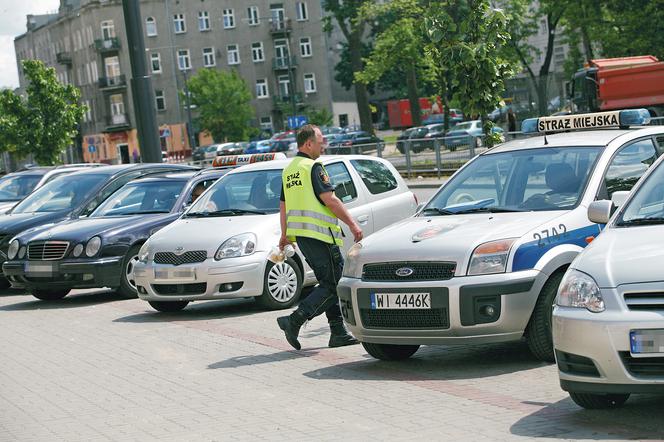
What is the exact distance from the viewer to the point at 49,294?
53.1 ft

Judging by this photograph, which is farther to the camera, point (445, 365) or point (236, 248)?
point (236, 248)

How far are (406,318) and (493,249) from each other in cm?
78

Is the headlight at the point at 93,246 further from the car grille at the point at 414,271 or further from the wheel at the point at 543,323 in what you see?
the wheel at the point at 543,323

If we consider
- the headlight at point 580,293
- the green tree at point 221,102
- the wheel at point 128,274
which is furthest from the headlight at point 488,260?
the green tree at point 221,102

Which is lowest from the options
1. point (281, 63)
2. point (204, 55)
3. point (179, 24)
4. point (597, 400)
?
point (597, 400)

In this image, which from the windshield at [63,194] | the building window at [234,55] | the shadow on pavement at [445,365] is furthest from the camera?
the building window at [234,55]

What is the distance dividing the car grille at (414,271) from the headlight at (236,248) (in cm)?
388

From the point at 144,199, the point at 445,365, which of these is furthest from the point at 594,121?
the point at 144,199

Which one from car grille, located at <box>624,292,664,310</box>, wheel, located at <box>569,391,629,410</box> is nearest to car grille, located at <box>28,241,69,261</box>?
wheel, located at <box>569,391,629,410</box>

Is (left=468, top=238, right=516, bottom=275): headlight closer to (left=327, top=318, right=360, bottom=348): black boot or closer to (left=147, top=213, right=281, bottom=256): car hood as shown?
(left=327, top=318, right=360, bottom=348): black boot

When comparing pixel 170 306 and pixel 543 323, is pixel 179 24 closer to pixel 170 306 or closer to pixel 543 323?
pixel 170 306

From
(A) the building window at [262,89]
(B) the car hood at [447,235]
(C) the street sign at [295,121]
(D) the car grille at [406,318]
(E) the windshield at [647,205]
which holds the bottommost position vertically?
(D) the car grille at [406,318]

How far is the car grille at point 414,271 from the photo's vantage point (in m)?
8.33

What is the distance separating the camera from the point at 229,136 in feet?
312
